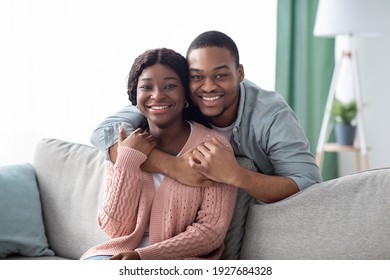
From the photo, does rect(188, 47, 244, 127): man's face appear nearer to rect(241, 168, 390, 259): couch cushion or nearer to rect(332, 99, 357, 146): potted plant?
rect(241, 168, 390, 259): couch cushion

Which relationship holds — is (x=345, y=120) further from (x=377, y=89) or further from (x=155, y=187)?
(x=155, y=187)

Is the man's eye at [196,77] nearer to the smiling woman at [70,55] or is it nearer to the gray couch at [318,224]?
the gray couch at [318,224]

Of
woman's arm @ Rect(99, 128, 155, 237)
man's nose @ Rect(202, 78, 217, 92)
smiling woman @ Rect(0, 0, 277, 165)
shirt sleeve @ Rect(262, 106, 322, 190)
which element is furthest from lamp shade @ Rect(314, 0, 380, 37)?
woman's arm @ Rect(99, 128, 155, 237)

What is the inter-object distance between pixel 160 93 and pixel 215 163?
9.8 inches

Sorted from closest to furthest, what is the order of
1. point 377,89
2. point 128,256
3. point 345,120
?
1. point 128,256
2. point 345,120
3. point 377,89

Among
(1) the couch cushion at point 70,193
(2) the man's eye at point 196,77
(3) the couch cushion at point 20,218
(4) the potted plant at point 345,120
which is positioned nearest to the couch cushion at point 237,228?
(2) the man's eye at point 196,77

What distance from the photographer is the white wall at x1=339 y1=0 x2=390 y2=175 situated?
4.22 metres

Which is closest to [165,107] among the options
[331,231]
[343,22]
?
[331,231]

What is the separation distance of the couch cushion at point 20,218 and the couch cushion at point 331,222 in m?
0.84

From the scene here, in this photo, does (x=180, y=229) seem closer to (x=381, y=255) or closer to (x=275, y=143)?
(x=275, y=143)

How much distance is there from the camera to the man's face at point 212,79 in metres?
1.79

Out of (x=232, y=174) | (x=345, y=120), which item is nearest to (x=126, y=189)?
(x=232, y=174)

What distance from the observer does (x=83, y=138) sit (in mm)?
3434

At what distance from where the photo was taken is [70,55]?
330cm
